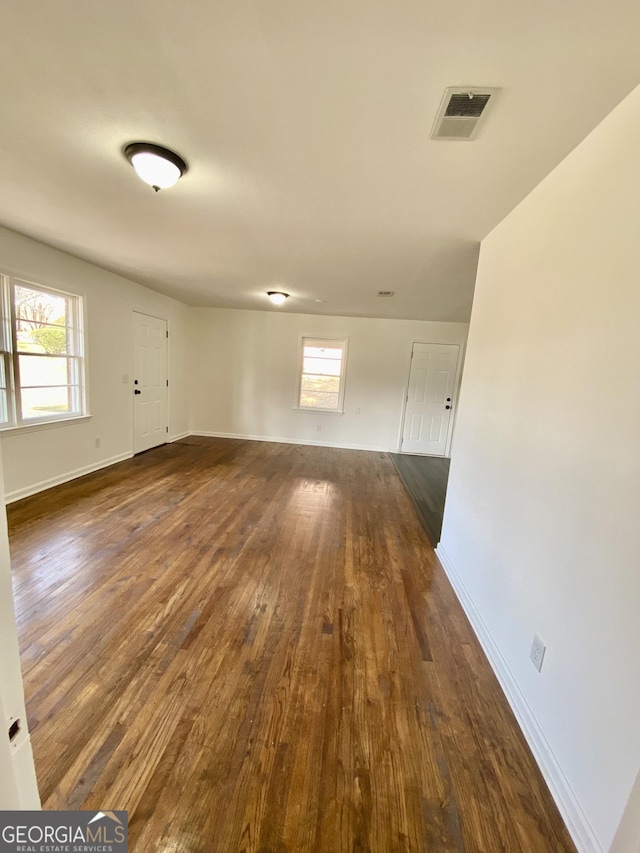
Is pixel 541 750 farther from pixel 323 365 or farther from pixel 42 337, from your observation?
pixel 323 365

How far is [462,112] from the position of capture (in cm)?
129

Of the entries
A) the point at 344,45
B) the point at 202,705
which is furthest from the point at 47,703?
the point at 344,45

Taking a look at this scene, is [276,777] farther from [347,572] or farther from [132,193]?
[132,193]

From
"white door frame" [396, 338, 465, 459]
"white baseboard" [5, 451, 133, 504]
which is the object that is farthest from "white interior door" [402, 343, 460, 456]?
"white baseboard" [5, 451, 133, 504]

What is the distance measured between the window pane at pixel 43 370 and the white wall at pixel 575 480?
4.08 metres

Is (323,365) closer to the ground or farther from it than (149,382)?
farther from it

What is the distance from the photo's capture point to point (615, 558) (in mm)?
1047

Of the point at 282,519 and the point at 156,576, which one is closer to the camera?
the point at 156,576

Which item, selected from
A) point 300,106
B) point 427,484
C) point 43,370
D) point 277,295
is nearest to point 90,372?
point 43,370

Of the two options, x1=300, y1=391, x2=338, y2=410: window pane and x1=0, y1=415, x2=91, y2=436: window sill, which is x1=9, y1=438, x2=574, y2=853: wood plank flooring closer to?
x1=0, y1=415, x2=91, y2=436: window sill

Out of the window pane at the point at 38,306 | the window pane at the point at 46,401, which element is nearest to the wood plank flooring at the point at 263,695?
the window pane at the point at 46,401

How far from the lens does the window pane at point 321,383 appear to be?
627cm

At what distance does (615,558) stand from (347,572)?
1.72 meters

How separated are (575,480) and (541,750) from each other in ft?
3.44
